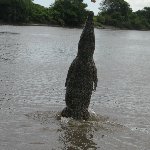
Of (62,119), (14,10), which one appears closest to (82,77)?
(62,119)

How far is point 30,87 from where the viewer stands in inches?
800

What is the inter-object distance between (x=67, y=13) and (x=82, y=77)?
371 ft

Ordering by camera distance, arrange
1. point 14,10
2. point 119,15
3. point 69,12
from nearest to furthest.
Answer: point 14,10 → point 69,12 → point 119,15

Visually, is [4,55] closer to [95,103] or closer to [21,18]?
[95,103]

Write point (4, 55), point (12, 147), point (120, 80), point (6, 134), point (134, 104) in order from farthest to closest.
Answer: point (4, 55), point (120, 80), point (134, 104), point (6, 134), point (12, 147)

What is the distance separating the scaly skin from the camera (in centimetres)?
1445

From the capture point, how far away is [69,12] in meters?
126

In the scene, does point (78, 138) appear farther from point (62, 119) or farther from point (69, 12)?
point (69, 12)

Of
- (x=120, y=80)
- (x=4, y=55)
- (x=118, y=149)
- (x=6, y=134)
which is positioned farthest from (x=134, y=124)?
(x=4, y=55)

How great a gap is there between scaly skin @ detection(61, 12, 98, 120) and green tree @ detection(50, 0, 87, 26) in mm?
108914

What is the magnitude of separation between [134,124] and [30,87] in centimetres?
666

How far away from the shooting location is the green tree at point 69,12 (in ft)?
410

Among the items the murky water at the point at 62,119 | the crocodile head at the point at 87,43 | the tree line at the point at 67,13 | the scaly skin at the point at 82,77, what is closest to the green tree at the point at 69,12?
the tree line at the point at 67,13

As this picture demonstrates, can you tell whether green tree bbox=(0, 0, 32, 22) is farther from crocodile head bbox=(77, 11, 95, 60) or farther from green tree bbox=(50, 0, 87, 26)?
crocodile head bbox=(77, 11, 95, 60)
